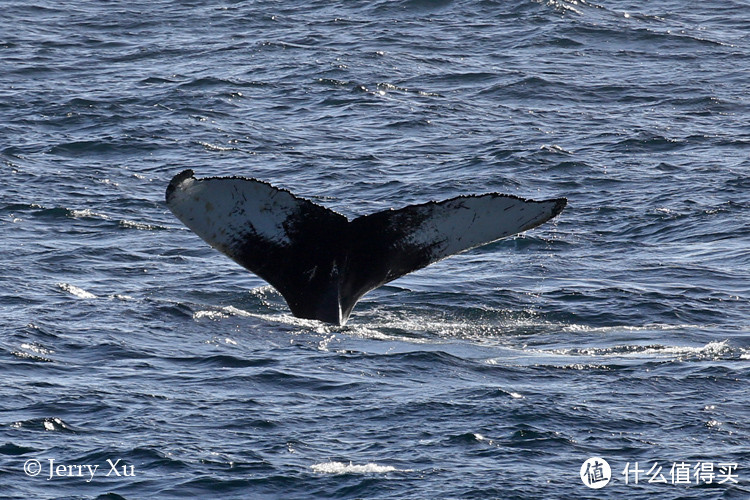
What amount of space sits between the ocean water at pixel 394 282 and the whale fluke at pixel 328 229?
64cm

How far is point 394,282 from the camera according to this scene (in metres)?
12.9

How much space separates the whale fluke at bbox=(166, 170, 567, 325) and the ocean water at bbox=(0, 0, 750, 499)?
64 cm

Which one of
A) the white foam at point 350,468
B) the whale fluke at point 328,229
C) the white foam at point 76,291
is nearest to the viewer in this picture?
the white foam at point 350,468

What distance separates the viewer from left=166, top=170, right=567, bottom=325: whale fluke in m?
9.46

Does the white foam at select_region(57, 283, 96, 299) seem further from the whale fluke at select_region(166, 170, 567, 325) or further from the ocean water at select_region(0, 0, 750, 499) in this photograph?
the whale fluke at select_region(166, 170, 567, 325)

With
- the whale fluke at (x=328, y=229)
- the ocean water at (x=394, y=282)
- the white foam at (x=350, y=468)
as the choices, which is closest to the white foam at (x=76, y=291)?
the ocean water at (x=394, y=282)

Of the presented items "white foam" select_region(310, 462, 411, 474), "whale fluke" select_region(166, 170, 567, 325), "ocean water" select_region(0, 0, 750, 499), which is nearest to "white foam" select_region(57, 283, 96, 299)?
"ocean water" select_region(0, 0, 750, 499)

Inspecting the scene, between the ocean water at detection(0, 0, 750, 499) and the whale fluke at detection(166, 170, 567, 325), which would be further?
the whale fluke at detection(166, 170, 567, 325)

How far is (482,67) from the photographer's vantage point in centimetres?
2270

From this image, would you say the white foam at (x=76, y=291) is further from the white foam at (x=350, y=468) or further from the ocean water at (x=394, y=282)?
the white foam at (x=350, y=468)

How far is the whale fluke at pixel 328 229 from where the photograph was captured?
946 centimetres

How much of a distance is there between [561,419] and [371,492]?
162cm

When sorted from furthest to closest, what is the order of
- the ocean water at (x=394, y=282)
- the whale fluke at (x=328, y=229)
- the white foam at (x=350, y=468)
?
the whale fluke at (x=328, y=229) → the ocean water at (x=394, y=282) → the white foam at (x=350, y=468)

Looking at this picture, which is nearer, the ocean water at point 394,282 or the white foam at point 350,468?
the white foam at point 350,468
